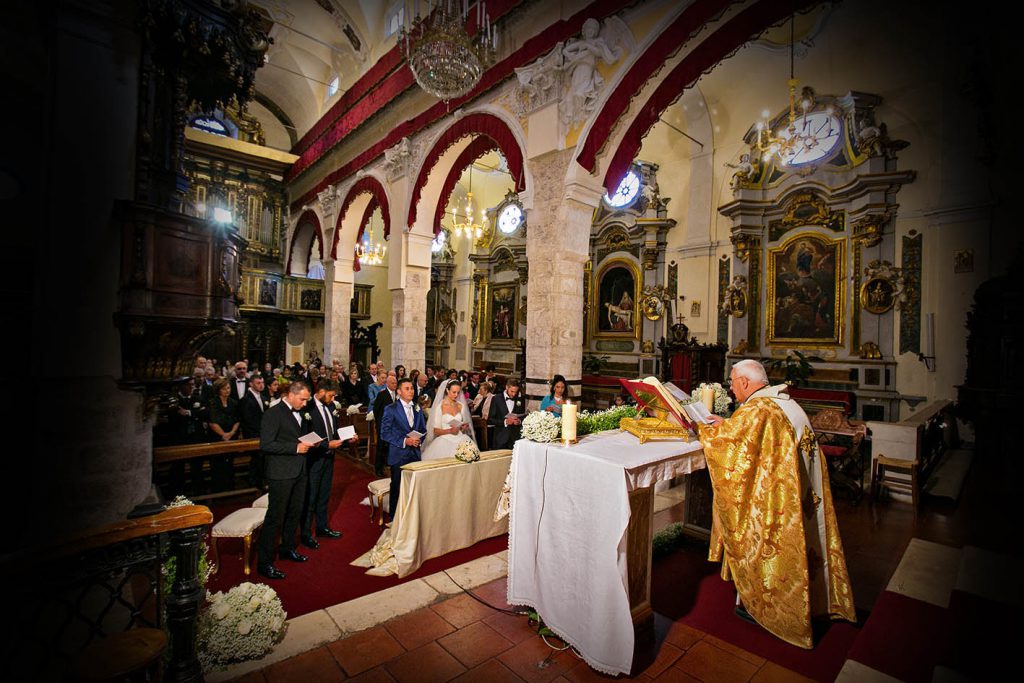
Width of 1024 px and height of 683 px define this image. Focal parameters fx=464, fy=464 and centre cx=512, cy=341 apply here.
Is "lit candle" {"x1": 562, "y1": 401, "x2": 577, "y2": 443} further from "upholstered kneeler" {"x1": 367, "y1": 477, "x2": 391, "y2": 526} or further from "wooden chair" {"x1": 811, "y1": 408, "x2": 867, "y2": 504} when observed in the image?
"wooden chair" {"x1": 811, "y1": 408, "x2": 867, "y2": 504}

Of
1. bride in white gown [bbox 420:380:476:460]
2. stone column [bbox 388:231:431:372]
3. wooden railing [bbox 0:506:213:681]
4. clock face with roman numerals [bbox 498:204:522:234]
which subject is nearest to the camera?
wooden railing [bbox 0:506:213:681]

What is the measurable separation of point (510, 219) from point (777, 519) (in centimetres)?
1652

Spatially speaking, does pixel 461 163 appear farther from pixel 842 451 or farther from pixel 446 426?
pixel 842 451

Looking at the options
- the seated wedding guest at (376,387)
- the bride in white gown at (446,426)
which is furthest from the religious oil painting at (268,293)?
the bride in white gown at (446,426)

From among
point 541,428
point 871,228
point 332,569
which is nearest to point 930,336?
point 871,228

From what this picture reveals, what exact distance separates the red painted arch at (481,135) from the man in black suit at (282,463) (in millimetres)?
5403

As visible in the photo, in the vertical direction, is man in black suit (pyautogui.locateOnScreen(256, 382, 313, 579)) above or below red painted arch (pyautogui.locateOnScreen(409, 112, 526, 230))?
below

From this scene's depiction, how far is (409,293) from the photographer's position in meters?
10.8

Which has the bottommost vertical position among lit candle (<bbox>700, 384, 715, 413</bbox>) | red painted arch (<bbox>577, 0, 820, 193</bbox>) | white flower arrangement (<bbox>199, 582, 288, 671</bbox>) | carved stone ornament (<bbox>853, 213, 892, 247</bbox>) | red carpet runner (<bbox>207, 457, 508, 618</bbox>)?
red carpet runner (<bbox>207, 457, 508, 618</bbox>)

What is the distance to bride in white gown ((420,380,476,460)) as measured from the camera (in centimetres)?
527

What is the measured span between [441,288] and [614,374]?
930 centimetres

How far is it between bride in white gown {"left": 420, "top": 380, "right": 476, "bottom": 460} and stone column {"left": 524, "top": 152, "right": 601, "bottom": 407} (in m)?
2.00

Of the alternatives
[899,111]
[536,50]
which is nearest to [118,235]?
[536,50]

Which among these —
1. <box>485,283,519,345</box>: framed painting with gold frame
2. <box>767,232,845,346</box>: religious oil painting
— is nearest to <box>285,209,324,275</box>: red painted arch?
<box>485,283,519,345</box>: framed painting with gold frame
